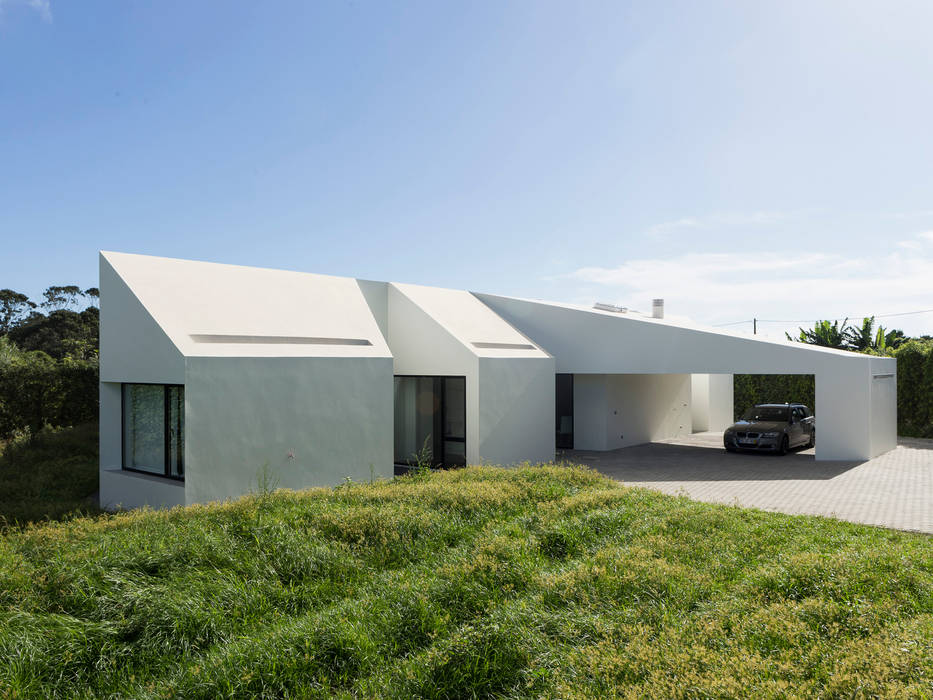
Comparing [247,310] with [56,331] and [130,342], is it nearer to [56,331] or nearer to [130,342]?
[130,342]

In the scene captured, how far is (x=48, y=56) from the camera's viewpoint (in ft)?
41.7

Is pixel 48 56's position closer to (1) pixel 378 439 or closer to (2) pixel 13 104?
(2) pixel 13 104

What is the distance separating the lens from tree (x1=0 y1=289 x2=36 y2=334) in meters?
49.1

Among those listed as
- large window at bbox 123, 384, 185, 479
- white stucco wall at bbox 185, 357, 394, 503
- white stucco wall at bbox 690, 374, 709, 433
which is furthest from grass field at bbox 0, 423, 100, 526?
white stucco wall at bbox 690, 374, 709, 433

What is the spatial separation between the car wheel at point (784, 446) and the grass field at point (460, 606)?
9.86 metres

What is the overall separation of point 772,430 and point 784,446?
1.70ft

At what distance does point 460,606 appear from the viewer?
5.25 metres

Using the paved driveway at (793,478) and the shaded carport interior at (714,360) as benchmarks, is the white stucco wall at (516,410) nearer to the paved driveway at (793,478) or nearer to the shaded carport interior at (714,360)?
the paved driveway at (793,478)

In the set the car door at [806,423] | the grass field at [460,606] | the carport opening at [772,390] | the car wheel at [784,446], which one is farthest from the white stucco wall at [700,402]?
the grass field at [460,606]

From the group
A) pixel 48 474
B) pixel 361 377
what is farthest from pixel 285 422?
pixel 48 474

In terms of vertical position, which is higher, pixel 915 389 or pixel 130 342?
pixel 130 342

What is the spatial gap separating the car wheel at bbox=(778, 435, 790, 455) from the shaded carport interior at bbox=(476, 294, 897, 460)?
4.89 feet

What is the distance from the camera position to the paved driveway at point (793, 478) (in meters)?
9.71

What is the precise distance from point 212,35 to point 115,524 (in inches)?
396
